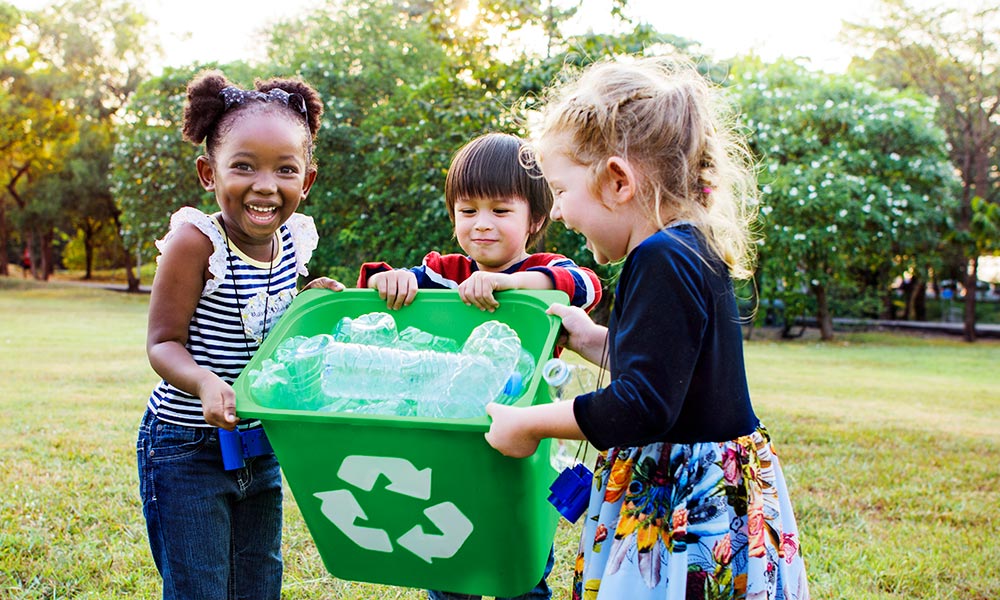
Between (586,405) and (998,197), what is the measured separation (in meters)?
19.1

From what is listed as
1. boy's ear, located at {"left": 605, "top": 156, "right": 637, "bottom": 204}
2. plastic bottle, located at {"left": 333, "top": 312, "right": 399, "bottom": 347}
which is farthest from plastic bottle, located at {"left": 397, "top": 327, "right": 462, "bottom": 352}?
boy's ear, located at {"left": 605, "top": 156, "right": 637, "bottom": 204}

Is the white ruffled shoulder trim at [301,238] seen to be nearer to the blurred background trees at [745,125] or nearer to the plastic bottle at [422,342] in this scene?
the plastic bottle at [422,342]

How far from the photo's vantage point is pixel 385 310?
1.82m

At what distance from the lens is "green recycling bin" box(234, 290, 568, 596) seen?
137cm

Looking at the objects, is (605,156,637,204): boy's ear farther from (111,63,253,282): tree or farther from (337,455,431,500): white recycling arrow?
(111,63,253,282): tree

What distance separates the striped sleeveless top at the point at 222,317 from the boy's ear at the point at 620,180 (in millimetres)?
840

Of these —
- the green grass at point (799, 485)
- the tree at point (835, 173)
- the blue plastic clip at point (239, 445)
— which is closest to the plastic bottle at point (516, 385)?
the blue plastic clip at point (239, 445)

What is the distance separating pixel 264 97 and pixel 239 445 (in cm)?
77

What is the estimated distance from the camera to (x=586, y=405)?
1.30 meters

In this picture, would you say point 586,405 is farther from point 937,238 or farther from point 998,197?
point 998,197

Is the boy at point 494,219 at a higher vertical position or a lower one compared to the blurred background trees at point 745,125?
lower

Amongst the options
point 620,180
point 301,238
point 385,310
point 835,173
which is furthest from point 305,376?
point 835,173


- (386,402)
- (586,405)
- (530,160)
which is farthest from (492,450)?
(530,160)

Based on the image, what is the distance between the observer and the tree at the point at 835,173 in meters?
12.1
